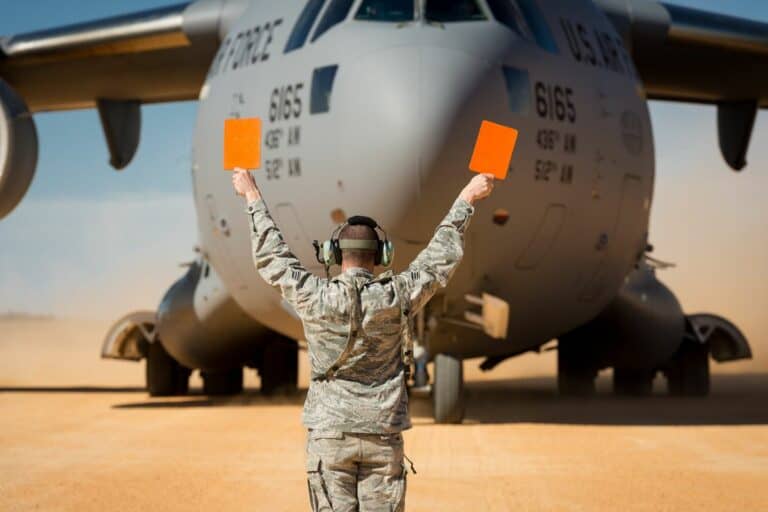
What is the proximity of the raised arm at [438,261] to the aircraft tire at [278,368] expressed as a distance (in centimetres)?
1096

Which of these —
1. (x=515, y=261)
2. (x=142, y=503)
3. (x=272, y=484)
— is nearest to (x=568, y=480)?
(x=272, y=484)

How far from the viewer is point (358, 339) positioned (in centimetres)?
431

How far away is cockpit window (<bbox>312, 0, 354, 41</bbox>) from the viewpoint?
10.6 meters

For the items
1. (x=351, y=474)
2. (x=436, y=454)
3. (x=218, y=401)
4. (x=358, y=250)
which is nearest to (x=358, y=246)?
(x=358, y=250)

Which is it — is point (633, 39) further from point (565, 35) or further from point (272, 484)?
point (272, 484)

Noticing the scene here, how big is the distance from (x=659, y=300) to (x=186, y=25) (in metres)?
5.75

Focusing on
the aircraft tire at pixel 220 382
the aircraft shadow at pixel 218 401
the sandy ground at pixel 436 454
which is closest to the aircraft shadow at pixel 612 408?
the sandy ground at pixel 436 454

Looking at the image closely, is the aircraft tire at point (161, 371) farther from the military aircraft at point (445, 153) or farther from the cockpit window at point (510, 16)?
the cockpit window at point (510, 16)

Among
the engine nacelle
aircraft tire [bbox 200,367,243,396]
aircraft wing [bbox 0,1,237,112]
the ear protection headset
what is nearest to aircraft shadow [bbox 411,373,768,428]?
aircraft tire [bbox 200,367,243,396]

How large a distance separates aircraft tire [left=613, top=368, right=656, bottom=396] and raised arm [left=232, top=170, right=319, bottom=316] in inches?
443

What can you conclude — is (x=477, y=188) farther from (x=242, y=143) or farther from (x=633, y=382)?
(x=633, y=382)

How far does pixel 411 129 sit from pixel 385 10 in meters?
1.35

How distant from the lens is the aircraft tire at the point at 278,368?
15.6 meters

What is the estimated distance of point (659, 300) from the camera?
14219mm
